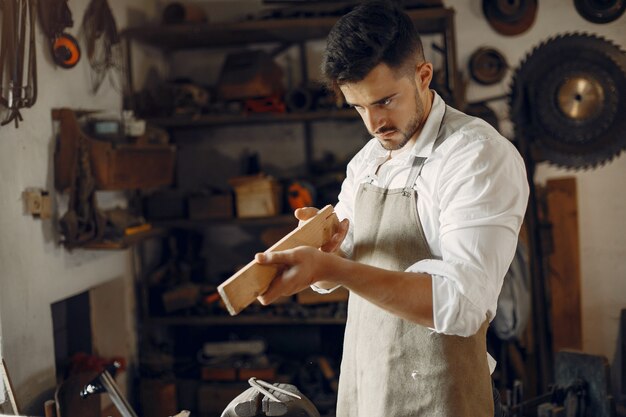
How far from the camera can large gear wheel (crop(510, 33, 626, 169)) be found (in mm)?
4066

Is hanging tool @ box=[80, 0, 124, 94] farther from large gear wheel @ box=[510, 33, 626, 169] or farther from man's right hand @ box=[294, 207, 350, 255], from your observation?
large gear wheel @ box=[510, 33, 626, 169]

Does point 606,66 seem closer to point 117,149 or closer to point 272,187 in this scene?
point 272,187

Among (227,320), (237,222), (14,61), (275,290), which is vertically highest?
(14,61)

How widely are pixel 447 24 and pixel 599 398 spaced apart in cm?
226

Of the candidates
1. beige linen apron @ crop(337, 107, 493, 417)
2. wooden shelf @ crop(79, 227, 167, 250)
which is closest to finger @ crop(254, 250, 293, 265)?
beige linen apron @ crop(337, 107, 493, 417)

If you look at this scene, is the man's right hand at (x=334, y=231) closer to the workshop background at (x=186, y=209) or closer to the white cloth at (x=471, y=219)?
the white cloth at (x=471, y=219)

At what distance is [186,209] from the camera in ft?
14.7

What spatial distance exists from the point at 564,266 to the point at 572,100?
1070mm

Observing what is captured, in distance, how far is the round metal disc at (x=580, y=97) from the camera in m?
4.11

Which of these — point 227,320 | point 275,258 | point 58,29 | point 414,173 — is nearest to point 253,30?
point 58,29

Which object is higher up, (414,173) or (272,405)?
(414,173)

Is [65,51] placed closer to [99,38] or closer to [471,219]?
[99,38]

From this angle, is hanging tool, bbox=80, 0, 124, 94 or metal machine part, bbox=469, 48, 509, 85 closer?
hanging tool, bbox=80, 0, 124, 94

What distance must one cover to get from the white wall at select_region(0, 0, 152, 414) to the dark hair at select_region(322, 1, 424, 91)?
6.17 ft
